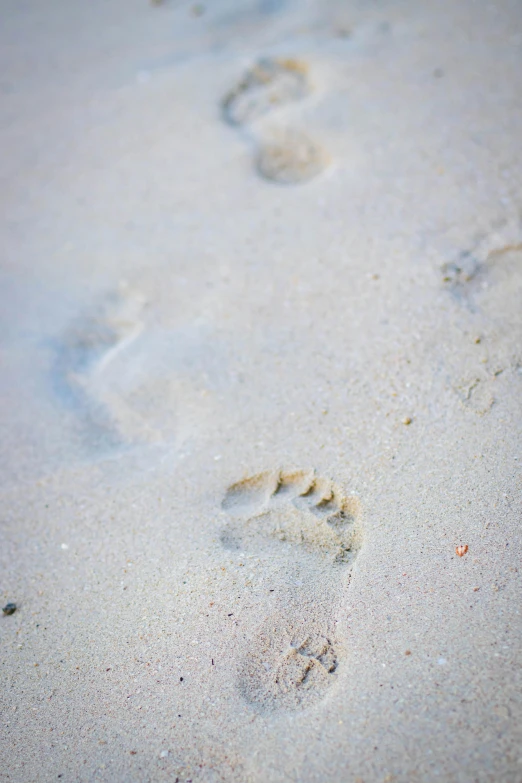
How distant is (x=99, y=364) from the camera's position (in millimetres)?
2227

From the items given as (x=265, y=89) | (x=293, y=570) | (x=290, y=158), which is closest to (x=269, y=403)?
(x=293, y=570)

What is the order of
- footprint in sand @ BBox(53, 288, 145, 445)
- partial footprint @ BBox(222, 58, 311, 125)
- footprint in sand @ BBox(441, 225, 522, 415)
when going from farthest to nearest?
partial footprint @ BBox(222, 58, 311, 125) → footprint in sand @ BBox(53, 288, 145, 445) → footprint in sand @ BBox(441, 225, 522, 415)

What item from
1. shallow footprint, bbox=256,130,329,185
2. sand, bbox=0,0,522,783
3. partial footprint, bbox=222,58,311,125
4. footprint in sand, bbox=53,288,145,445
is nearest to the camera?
sand, bbox=0,0,522,783

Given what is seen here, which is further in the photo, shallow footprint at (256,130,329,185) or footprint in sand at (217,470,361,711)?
shallow footprint at (256,130,329,185)

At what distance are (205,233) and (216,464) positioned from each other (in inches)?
41.0

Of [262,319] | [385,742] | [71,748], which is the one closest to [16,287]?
[262,319]

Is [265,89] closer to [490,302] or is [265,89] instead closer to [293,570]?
[490,302]

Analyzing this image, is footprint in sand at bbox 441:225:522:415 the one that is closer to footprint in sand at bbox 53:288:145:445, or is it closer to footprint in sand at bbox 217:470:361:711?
footprint in sand at bbox 217:470:361:711

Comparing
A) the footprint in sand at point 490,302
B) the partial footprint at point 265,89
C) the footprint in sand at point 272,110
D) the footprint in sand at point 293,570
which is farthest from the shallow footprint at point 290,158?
the footprint in sand at point 293,570

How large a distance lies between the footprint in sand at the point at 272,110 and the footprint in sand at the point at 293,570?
1.39m

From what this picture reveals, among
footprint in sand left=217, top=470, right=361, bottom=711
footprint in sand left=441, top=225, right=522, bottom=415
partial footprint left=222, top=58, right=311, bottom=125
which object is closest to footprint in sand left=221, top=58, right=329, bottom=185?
partial footprint left=222, top=58, right=311, bottom=125

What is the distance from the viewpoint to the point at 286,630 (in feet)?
5.10

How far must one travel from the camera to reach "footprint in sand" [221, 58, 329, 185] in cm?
264

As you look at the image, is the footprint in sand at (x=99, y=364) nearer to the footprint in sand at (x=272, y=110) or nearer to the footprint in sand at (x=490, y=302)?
the footprint in sand at (x=272, y=110)
